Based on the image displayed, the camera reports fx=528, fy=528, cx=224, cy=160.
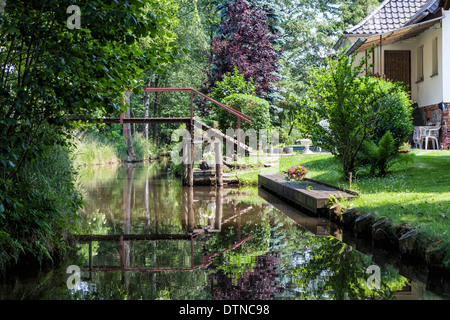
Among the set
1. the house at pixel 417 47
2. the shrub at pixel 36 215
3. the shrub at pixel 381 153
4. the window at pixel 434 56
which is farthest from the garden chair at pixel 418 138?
the shrub at pixel 36 215

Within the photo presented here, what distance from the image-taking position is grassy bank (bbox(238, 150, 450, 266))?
6.38 m

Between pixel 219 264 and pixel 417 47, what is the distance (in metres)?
16.7

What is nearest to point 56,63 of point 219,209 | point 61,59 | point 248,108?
point 61,59

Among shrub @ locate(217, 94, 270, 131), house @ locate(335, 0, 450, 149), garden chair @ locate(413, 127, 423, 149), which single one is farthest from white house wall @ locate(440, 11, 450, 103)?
shrub @ locate(217, 94, 270, 131)

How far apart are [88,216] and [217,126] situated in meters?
10.7

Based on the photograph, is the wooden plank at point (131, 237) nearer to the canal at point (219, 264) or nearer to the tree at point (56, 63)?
the canal at point (219, 264)

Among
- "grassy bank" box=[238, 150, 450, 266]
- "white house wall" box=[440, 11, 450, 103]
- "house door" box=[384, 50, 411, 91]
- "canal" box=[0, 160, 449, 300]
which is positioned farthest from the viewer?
"house door" box=[384, 50, 411, 91]

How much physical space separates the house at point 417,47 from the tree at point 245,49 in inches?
224

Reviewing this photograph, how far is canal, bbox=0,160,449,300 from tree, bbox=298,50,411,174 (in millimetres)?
2196

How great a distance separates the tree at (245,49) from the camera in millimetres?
24594

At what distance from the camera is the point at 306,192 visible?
10508 millimetres

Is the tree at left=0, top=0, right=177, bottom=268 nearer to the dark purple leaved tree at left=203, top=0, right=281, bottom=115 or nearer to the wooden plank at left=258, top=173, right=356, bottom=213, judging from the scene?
the wooden plank at left=258, top=173, right=356, bottom=213
